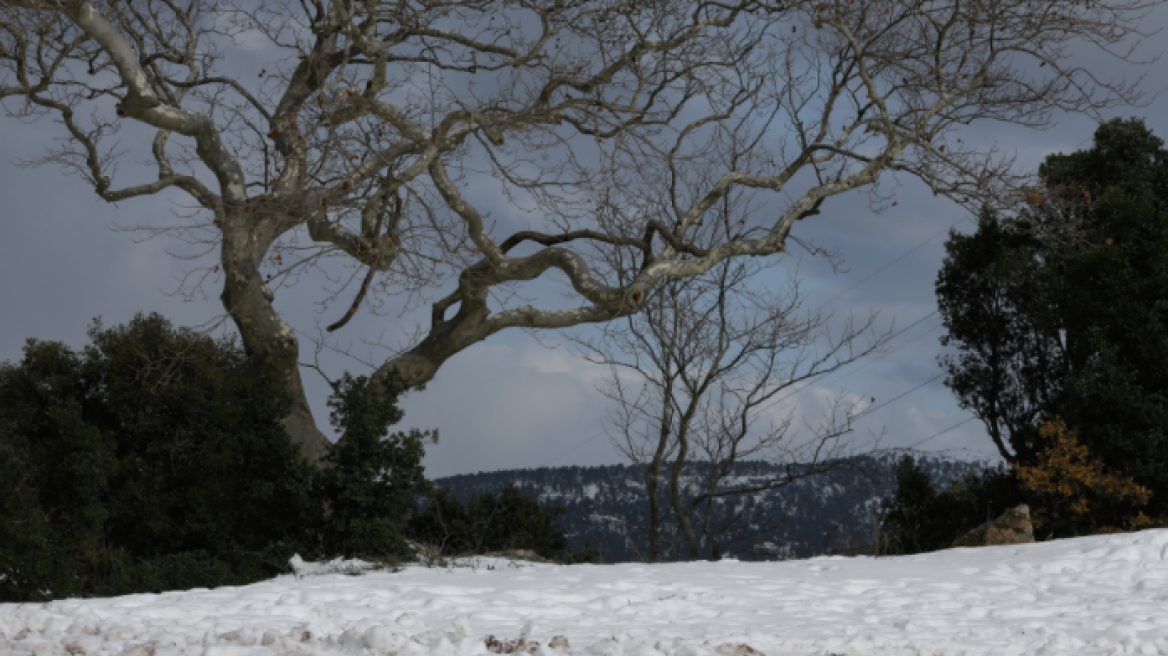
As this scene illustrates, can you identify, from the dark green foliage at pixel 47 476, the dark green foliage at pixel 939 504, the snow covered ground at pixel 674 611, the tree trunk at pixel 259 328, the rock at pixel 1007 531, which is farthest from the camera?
the dark green foliage at pixel 939 504

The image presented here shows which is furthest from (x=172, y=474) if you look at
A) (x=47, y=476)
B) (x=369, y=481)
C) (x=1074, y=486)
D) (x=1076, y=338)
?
(x=1076, y=338)

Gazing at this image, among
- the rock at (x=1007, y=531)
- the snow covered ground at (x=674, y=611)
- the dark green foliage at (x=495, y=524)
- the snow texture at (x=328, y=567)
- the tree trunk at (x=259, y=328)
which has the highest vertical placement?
the tree trunk at (x=259, y=328)

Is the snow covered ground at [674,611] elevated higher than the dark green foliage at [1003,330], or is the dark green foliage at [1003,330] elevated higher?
the dark green foliage at [1003,330]

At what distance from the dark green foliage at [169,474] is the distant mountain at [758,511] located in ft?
12.9

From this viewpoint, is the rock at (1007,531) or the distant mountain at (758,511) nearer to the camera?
the rock at (1007,531)

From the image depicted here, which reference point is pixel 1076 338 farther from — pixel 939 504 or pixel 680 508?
pixel 680 508

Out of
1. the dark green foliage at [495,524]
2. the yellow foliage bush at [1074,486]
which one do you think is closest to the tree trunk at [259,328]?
the dark green foliage at [495,524]

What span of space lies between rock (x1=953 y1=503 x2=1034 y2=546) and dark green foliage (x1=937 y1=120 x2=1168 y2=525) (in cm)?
330

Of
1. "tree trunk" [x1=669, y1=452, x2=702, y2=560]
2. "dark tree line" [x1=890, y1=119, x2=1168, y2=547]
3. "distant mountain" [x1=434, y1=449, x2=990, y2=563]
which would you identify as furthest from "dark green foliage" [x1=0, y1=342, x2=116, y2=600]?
"dark tree line" [x1=890, y1=119, x2=1168, y2=547]

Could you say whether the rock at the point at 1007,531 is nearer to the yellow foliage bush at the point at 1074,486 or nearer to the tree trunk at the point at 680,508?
the yellow foliage bush at the point at 1074,486

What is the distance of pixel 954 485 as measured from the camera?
1544cm

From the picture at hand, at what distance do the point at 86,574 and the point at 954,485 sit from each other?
12.4 metres

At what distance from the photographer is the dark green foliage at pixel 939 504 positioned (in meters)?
15.0

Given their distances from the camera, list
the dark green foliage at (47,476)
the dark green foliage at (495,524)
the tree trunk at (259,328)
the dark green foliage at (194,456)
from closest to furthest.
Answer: the dark green foliage at (47,476) → the dark green foliage at (194,456) → the tree trunk at (259,328) → the dark green foliage at (495,524)
